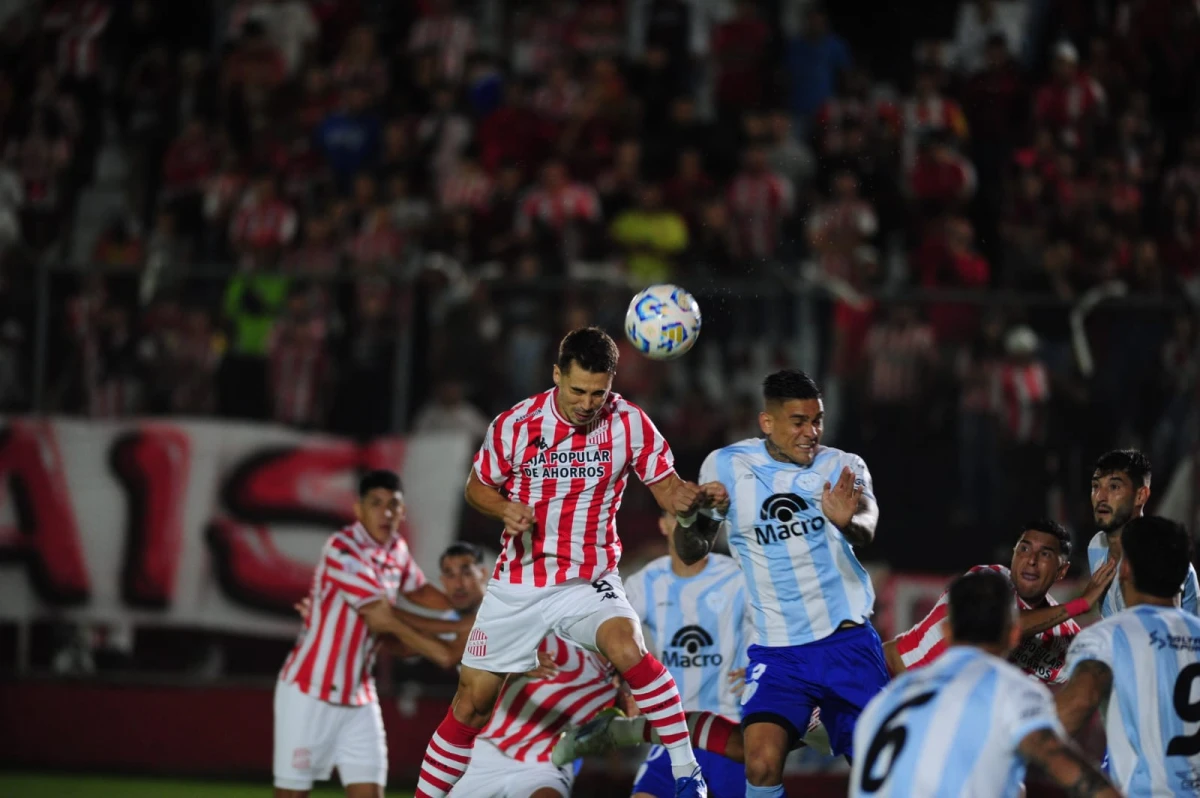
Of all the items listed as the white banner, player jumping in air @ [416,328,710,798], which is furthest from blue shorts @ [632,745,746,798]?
the white banner

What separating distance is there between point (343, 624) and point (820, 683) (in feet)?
9.86

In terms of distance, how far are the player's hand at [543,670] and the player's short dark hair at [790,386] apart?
1.97 metres

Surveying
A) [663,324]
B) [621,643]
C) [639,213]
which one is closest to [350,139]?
[639,213]

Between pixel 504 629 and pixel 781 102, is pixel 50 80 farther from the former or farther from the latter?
pixel 504 629

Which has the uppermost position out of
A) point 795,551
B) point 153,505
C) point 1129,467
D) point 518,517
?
point 1129,467

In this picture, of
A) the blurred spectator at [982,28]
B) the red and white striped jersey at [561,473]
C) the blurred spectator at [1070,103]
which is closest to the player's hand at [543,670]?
the red and white striped jersey at [561,473]

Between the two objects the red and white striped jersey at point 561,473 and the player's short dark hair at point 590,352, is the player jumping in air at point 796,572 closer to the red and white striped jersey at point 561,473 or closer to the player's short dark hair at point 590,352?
the red and white striped jersey at point 561,473

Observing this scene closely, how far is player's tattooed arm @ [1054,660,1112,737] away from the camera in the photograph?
5.80 m

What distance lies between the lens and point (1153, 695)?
589cm

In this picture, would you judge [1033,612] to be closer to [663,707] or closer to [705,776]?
[663,707]

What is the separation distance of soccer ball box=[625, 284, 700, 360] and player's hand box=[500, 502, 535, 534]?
1.25m

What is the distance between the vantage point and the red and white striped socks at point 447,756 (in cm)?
771

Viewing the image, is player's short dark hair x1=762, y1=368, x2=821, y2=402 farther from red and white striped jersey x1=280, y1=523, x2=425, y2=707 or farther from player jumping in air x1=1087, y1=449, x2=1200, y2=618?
red and white striped jersey x1=280, y1=523, x2=425, y2=707

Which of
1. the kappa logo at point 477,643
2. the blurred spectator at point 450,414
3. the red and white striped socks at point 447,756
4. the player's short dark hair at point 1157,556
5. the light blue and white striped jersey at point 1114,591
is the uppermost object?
the blurred spectator at point 450,414
